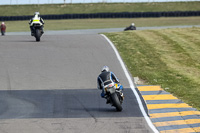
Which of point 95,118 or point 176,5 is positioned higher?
point 95,118

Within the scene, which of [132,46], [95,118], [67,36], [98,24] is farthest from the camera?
[98,24]

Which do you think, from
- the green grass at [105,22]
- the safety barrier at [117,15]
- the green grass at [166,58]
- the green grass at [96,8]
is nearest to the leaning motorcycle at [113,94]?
the green grass at [166,58]

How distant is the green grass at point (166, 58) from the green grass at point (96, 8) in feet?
123

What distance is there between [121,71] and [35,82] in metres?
4.04

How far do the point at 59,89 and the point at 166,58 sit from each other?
7.95 meters

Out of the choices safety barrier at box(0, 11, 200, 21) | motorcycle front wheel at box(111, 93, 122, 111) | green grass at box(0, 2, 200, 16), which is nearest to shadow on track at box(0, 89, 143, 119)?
motorcycle front wheel at box(111, 93, 122, 111)

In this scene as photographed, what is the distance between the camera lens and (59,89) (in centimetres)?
1867

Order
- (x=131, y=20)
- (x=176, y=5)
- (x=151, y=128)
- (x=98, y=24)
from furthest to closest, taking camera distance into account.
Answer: (x=176, y=5) < (x=131, y=20) < (x=98, y=24) < (x=151, y=128)

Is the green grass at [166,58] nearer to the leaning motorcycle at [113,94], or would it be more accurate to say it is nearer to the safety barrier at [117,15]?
the leaning motorcycle at [113,94]

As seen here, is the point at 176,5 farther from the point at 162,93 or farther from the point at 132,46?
the point at 162,93

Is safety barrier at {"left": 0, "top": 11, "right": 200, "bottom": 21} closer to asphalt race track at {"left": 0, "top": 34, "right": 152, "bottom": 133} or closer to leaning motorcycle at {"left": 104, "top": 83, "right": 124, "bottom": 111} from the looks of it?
asphalt race track at {"left": 0, "top": 34, "right": 152, "bottom": 133}

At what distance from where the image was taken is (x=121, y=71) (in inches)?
854

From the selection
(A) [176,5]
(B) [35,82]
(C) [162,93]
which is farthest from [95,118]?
(A) [176,5]

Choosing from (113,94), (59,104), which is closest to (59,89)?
(59,104)
